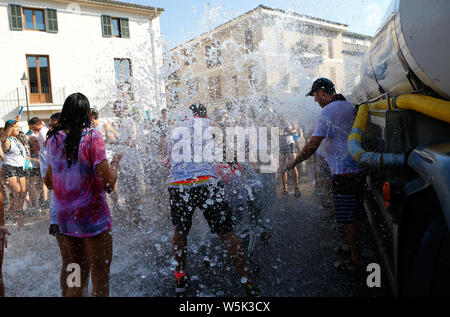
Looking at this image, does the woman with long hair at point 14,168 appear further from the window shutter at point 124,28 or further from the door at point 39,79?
the window shutter at point 124,28

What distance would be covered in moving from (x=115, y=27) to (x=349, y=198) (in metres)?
29.0

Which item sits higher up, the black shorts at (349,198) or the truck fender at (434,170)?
the truck fender at (434,170)

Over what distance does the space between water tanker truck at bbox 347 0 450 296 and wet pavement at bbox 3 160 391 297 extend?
0.96m

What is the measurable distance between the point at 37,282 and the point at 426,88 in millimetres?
4095

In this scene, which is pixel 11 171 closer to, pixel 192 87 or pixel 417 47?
pixel 192 87

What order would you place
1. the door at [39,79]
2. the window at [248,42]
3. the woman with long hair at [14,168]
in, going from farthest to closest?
the door at [39,79] < the window at [248,42] < the woman with long hair at [14,168]

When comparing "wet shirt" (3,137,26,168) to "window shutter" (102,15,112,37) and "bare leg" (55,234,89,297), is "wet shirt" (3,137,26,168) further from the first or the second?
"window shutter" (102,15,112,37)

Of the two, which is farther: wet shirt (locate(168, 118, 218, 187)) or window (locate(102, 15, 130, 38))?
window (locate(102, 15, 130, 38))

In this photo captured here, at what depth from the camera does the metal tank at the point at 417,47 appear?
1.92 meters

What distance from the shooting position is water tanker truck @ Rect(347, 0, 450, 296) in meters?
1.79

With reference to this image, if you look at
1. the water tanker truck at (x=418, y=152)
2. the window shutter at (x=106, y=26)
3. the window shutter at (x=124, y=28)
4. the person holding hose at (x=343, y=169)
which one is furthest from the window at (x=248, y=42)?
the window shutter at (x=124, y=28)

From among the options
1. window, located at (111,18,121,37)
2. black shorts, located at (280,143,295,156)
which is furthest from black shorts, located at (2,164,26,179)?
window, located at (111,18,121,37)

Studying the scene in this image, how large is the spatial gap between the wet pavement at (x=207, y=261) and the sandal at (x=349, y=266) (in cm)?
7
